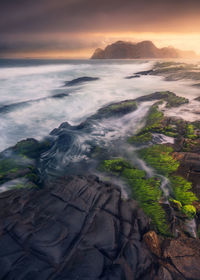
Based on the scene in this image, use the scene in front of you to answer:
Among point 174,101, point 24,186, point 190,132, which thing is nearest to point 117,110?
point 174,101

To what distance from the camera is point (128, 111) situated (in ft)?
41.2

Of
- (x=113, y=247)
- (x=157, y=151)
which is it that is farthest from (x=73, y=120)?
(x=113, y=247)

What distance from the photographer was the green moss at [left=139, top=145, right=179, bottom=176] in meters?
5.86

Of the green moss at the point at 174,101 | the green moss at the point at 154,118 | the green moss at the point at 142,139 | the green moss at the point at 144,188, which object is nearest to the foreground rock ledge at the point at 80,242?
the green moss at the point at 144,188

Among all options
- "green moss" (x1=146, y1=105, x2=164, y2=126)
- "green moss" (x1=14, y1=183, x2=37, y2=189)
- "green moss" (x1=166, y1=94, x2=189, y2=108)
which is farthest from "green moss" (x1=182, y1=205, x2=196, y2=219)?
"green moss" (x1=166, y1=94, x2=189, y2=108)

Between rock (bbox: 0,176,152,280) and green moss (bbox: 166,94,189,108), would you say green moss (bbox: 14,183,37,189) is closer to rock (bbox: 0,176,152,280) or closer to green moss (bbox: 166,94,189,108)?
rock (bbox: 0,176,152,280)

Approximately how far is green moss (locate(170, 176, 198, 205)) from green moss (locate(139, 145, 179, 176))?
0.43m

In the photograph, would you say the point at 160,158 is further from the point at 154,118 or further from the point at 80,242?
the point at 154,118

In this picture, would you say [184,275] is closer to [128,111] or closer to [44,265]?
[44,265]

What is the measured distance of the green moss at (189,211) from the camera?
4219 millimetres

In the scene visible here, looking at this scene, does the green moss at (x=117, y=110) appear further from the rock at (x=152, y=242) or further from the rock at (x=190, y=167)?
the rock at (x=152, y=242)

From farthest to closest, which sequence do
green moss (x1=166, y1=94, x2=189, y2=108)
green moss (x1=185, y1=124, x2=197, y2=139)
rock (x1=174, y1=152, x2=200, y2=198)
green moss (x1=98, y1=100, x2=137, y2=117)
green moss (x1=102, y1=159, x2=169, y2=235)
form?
1. green moss (x1=166, y1=94, x2=189, y2=108)
2. green moss (x1=98, y1=100, x2=137, y2=117)
3. green moss (x1=185, y1=124, x2=197, y2=139)
4. rock (x1=174, y1=152, x2=200, y2=198)
5. green moss (x1=102, y1=159, x2=169, y2=235)

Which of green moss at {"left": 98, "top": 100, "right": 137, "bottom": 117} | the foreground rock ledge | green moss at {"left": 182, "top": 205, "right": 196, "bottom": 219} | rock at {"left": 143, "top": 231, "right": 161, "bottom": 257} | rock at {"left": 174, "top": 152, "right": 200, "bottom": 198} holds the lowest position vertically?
green moss at {"left": 98, "top": 100, "right": 137, "bottom": 117}

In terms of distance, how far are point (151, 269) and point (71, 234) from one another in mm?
1491
